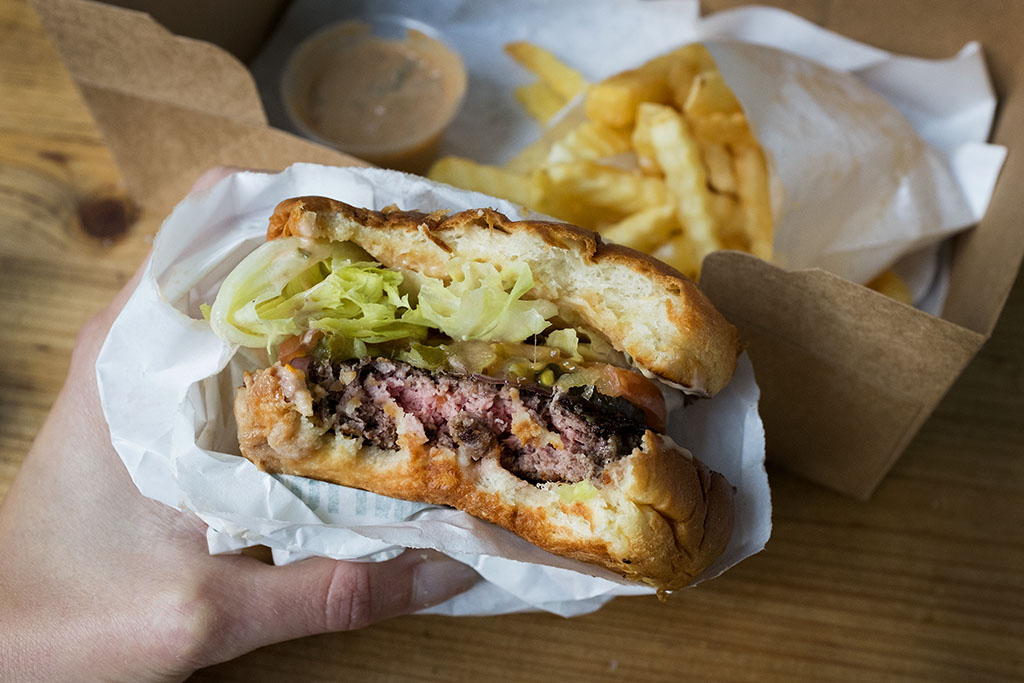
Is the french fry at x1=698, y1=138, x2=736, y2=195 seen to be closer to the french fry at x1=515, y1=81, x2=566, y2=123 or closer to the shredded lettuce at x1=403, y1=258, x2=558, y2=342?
the french fry at x1=515, y1=81, x2=566, y2=123

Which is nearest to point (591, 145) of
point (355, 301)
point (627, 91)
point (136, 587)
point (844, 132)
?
point (627, 91)

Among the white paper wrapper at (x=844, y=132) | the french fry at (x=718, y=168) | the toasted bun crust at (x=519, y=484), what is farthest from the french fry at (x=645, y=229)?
the toasted bun crust at (x=519, y=484)

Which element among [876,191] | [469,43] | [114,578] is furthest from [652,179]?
[114,578]

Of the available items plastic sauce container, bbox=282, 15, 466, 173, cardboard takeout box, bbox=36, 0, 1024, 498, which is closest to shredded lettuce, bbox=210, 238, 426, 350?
cardboard takeout box, bbox=36, 0, 1024, 498

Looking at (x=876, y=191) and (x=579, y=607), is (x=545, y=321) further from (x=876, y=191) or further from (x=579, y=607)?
(x=876, y=191)

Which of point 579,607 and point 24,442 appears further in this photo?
point 24,442
